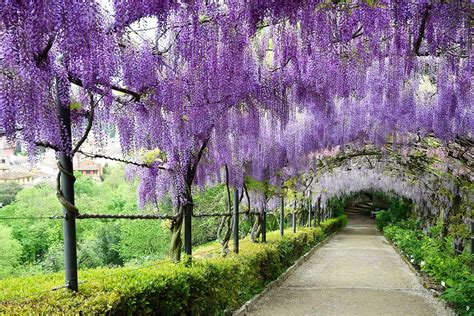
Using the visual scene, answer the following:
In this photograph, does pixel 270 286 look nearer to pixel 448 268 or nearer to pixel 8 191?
pixel 448 268

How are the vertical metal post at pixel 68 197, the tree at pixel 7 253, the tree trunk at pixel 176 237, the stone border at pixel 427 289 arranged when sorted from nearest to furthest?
the vertical metal post at pixel 68 197 → the tree trunk at pixel 176 237 → the stone border at pixel 427 289 → the tree at pixel 7 253

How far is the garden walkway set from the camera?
6.57 metres

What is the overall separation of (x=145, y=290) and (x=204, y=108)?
2.09 metres

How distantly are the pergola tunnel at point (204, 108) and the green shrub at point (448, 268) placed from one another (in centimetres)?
3

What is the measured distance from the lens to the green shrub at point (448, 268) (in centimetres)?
554

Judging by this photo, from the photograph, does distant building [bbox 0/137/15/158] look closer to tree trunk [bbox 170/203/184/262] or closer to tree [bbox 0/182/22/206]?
tree trunk [bbox 170/203/184/262]

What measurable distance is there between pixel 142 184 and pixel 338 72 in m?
2.61

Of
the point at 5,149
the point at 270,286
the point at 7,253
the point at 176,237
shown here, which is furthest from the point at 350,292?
the point at 7,253

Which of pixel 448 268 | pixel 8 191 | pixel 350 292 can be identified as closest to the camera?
pixel 448 268

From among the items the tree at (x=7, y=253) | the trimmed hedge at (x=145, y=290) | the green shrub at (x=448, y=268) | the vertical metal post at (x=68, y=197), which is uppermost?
the vertical metal post at (x=68, y=197)

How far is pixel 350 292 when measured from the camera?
7.95 meters

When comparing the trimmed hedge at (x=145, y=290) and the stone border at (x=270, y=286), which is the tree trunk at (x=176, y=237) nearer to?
the trimmed hedge at (x=145, y=290)

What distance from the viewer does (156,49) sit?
4059 millimetres

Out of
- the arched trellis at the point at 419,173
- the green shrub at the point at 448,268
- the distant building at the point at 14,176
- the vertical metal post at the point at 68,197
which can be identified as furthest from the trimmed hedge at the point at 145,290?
the arched trellis at the point at 419,173
